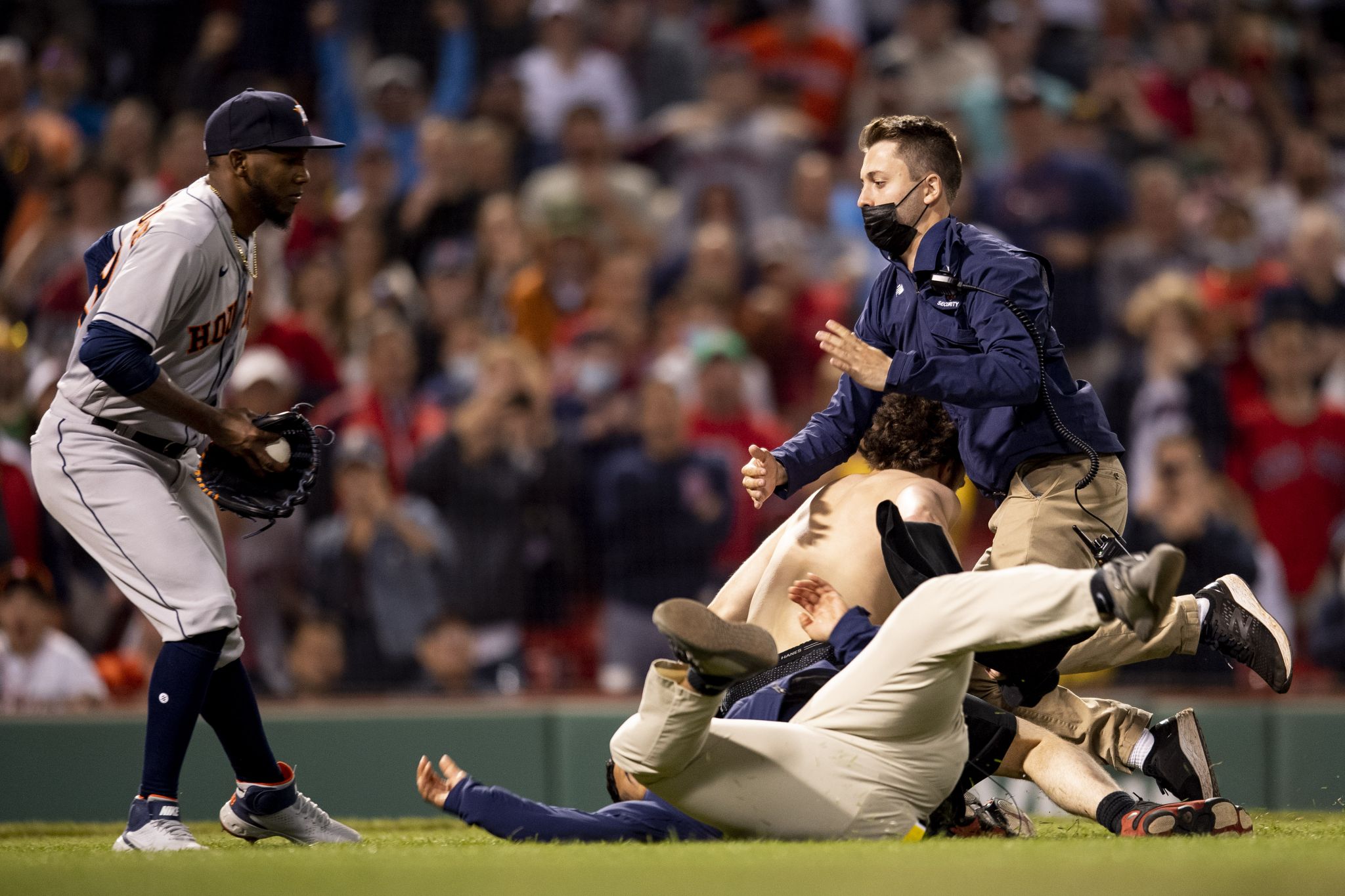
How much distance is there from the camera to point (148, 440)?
4.47m

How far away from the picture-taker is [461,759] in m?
7.08

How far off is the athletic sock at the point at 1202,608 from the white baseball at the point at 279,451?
2.72m

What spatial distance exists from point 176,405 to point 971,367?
214cm

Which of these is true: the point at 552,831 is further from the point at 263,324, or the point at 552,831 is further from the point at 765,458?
the point at 263,324

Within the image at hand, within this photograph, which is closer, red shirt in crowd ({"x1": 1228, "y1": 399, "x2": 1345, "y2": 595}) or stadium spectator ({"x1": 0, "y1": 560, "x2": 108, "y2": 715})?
stadium spectator ({"x1": 0, "y1": 560, "x2": 108, "y2": 715})

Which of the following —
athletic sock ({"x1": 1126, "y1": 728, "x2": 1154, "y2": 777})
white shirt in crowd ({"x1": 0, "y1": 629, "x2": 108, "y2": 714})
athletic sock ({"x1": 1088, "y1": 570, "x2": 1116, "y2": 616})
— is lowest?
white shirt in crowd ({"x1": 0, "y1": 629, "x2": 108, "y2": 714})

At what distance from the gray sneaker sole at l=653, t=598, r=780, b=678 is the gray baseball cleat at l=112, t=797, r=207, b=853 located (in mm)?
1516

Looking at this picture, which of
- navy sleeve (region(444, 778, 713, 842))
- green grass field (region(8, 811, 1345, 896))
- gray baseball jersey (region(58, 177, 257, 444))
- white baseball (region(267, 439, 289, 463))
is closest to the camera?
green grass field (region(8, 811, 1345, 896))

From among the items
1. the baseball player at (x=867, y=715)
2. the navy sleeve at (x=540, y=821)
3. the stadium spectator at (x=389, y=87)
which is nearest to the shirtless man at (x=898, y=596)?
the baseball player at (x=867, y=715)

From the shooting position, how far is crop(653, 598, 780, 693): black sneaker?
349 cm

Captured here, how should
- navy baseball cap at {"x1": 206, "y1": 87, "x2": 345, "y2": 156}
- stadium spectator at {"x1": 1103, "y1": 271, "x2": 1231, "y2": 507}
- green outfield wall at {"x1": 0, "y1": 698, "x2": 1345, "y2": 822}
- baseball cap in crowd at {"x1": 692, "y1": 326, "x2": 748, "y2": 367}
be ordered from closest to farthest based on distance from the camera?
navy baseball cap at {"x1": 206, "y1": 87, "x2": 345, "y2": 156} → green outfield wall at {"x1": 0, "y1": 698, "x2": 1345, "y2": 822} → stadium spectator at {"x1": 1103, "y1": 271, "x2": 1231, "y2": 507} → baseball cap in crowd at {"x1": 692, "y1": 326, "x2": 748, "y2": 367}

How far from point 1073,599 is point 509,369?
5.34 metres

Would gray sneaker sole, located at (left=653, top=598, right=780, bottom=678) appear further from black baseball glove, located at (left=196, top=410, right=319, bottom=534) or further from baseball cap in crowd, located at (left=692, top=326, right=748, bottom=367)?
baseball cap in crowd, located at (left=692, top=326, right=748, bottom=367)

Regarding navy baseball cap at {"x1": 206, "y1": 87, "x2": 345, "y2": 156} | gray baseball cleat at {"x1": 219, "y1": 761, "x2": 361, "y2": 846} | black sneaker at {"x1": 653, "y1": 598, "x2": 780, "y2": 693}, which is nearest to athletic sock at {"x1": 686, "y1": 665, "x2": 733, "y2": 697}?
black sneaker at {"x1": 653, "y1": 598, "x2": 780, "y2": 693}
